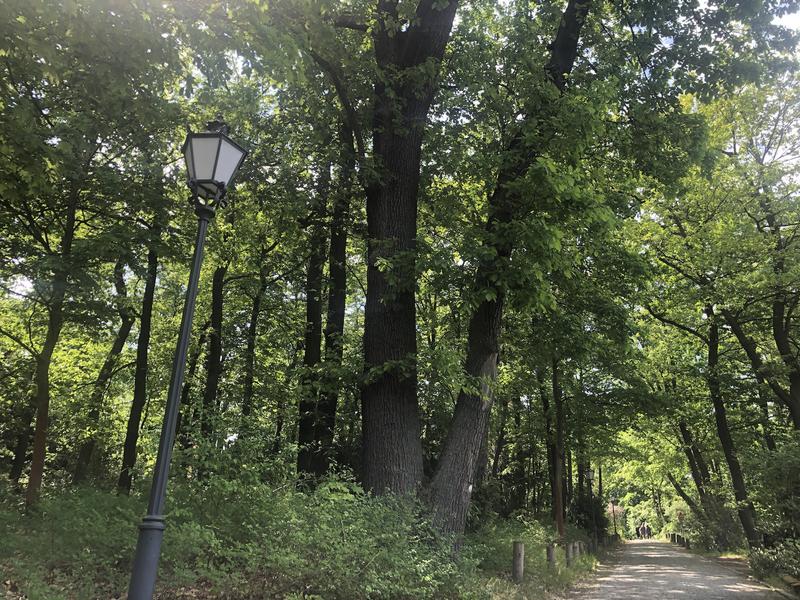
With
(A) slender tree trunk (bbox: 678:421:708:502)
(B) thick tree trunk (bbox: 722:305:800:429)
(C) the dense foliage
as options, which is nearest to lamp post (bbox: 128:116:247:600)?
(C) the dense foliage

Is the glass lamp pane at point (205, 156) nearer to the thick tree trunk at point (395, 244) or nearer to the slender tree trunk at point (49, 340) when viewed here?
the thick tree trunk at point (395, 244)

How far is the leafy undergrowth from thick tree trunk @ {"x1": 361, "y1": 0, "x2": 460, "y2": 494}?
854 millimetres

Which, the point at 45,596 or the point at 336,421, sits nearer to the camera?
the point at 45,596

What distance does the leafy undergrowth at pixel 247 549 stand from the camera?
5.26 meters

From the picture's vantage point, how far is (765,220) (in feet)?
54.8

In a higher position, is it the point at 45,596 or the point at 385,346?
the point at 385,346

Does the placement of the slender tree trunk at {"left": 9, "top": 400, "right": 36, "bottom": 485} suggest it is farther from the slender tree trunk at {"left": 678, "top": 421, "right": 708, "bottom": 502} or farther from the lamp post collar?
the slender tree trunk at {"left": 678, "top": 421, "right": 708, "bottom": 502}

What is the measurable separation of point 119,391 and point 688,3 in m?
20.0

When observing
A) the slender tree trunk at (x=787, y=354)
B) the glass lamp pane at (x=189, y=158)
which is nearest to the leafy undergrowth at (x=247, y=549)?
the glass lamp pane at (x=189, y=158)

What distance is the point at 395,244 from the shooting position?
26.8 ft

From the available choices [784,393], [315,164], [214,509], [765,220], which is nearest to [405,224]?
[315,164]

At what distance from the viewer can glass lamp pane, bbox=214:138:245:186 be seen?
191 inches

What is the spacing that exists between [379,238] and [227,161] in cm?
380

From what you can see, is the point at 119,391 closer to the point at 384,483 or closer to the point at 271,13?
the point at 384,483
